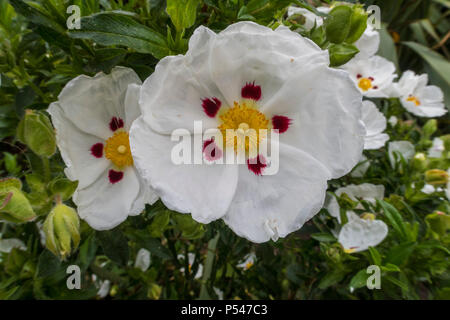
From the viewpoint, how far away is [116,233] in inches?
40.5

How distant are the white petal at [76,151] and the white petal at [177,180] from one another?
0.73 feet

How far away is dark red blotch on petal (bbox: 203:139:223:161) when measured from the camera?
0.92 m

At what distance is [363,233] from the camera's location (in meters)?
1.15

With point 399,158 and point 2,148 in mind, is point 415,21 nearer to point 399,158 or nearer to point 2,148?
point 399,158

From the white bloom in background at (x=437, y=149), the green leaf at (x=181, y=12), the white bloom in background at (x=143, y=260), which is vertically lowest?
the white bloom in background at (x=143, y=260)

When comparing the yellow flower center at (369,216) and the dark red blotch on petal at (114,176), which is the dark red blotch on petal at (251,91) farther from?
the yellow flower center at (369,216)

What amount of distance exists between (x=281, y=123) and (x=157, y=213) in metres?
0.42

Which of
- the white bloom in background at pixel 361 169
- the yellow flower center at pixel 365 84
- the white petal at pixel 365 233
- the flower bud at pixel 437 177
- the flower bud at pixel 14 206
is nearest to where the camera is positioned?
the flower bud at pixel 14 206

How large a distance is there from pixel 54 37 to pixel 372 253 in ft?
3.37

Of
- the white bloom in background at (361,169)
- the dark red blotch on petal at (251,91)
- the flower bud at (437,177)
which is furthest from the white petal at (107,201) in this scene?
the flower bud at (437,177)

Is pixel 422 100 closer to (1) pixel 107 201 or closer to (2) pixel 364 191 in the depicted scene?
(2) pixel 364 191

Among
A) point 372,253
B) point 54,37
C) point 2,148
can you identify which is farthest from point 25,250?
point 372,253

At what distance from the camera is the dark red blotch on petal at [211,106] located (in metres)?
0.94

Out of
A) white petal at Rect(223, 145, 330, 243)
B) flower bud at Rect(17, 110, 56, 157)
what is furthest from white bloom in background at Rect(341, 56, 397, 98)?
flower bud at Rect(17, 110, 56, 157)
